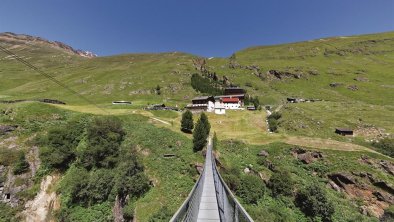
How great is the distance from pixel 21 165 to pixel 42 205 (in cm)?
885

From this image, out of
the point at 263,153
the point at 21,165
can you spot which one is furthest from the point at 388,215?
the point at 21,165

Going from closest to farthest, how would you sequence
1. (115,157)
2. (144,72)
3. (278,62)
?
1. (115,157)
2. (144,72)
3. (278,62)

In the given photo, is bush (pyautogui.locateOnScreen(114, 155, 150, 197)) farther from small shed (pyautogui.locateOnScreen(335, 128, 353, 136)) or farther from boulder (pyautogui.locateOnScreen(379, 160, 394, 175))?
small shed (pyautogui.locateOnScreen(335, 128, 353, 136))

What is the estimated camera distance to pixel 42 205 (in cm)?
3806

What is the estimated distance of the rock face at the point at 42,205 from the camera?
1442 inches

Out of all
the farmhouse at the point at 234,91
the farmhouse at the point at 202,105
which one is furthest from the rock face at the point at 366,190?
the farmhouse at the point at 234,91

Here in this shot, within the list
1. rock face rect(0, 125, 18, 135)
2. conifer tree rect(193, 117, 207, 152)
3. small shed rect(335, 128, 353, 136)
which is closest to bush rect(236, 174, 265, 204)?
conifer tree rect(193, 117, 207, 152)

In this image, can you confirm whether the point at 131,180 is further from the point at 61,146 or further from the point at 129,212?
the point at 61,146

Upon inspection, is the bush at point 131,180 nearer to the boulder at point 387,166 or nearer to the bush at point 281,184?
the bush at point 281,184

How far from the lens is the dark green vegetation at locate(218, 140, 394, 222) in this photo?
112 feet

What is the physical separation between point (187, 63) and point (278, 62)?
7239 cm

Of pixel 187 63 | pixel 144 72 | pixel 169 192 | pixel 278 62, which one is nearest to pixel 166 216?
pixel 169 192

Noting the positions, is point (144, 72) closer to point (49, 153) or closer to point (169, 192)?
point (49, 153)

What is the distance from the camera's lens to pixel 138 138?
51.8 m
